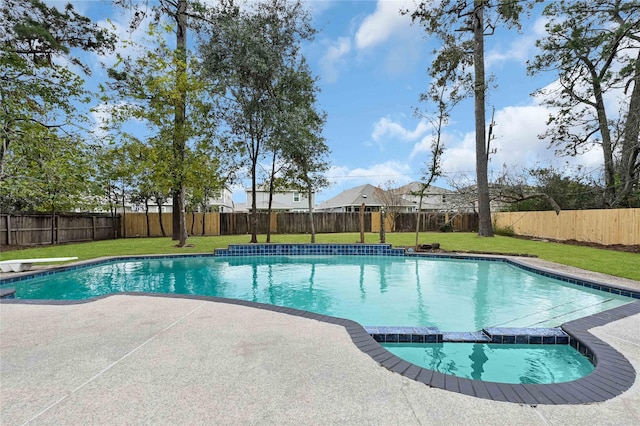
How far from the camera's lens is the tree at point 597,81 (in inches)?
464

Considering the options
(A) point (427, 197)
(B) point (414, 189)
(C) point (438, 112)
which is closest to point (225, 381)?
(C) point (438, 112)

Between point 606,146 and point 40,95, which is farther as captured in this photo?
point 606,146

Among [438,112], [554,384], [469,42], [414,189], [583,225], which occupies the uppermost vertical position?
[469,42]

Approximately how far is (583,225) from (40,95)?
19.7 meters

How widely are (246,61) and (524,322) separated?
10.6 metres

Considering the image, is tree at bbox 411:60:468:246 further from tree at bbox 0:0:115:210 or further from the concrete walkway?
tree at bbox 0:0:115:210

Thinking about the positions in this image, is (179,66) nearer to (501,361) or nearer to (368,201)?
(501,361)

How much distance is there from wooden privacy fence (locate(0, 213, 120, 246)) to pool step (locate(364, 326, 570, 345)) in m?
15.7

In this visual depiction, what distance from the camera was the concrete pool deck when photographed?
71.7 inches

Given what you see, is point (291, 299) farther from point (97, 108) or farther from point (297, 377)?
point (97, 108)

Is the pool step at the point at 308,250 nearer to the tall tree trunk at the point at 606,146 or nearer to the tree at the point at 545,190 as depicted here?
the tree at the point at 545,190

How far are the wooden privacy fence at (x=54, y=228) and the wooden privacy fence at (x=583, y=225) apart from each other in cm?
2189

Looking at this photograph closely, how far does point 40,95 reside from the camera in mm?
9906

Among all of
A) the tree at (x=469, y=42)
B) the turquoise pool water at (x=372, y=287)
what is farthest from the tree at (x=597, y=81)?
the turquoise pool water at (x=372, y=287)
